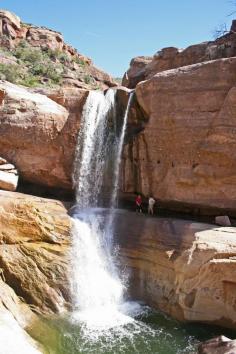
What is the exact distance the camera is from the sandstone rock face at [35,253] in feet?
36.3

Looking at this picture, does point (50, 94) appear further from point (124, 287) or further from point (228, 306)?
point (228, 306)

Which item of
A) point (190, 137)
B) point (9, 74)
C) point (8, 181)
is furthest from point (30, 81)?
point (190, 137)

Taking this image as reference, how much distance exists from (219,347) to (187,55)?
17.1 meters

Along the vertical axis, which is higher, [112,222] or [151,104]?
[151,104]

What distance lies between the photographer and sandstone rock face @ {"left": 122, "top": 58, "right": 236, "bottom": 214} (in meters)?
13.2

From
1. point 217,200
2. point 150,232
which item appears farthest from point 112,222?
point 217,200

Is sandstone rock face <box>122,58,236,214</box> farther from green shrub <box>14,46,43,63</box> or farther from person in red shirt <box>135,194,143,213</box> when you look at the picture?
green shrub <box>14,46,43,63</box>

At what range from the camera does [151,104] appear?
14.7 m

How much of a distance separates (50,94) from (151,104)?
214 inches

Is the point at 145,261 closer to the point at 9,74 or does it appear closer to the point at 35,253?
the point at 35,253

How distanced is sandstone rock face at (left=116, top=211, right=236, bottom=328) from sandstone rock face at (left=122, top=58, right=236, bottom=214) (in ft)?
5.03

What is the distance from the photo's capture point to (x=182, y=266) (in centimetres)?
1136

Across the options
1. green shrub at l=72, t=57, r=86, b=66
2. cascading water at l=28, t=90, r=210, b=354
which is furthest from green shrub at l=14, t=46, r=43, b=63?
cascading water at l=28, t=90, r=210, b=354

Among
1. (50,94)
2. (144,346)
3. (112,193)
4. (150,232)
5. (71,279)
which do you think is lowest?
(144,346)
